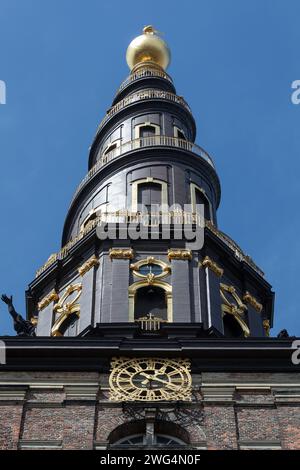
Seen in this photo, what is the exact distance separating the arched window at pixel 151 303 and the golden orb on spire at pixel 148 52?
23.5 meters

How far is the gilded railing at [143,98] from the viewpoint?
178ft

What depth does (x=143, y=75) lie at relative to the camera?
58031mm

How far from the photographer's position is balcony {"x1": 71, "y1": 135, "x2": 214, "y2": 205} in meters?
49.2

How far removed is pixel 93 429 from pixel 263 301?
13287 millimetres

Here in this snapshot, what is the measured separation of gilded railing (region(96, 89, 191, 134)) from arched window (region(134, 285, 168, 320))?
15.3 meters

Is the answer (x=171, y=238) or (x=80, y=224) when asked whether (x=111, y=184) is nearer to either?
(x=80, y=224)

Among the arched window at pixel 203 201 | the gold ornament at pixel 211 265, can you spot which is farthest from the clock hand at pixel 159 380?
the arched window at pixel 203 201

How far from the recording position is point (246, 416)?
3328 centimetres

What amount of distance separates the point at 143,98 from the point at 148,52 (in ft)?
29.0

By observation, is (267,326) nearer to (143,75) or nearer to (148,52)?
(143,75)

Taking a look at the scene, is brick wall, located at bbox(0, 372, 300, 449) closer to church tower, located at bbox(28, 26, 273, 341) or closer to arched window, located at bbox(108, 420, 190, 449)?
arched window, located at bbox(108, 420, 190, 449)

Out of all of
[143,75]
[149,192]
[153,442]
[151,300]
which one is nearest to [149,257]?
[151,300]

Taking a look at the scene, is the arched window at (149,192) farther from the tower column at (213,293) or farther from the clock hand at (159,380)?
the clock hand at (159,380)

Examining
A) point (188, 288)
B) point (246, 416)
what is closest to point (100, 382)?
point (246, 416)
